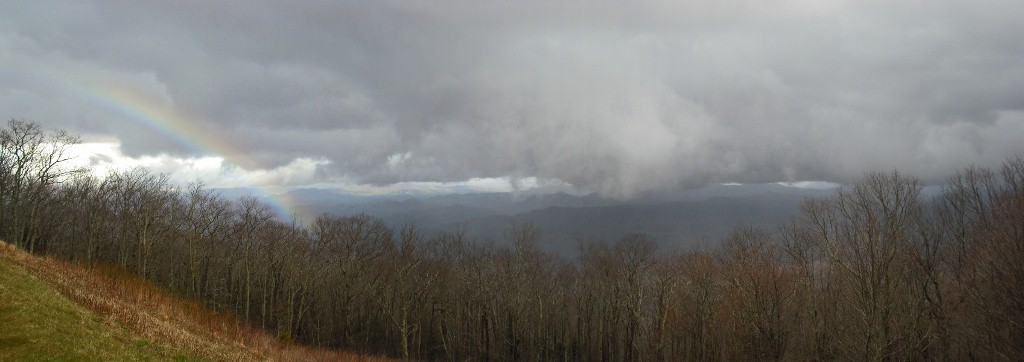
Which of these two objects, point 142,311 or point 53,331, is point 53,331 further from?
point 142,311

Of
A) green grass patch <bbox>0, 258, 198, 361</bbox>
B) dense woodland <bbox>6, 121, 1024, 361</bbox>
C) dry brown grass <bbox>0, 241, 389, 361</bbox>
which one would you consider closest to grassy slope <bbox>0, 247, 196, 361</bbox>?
green grass patch <bbox>0, 258, 198, 361</bbox>

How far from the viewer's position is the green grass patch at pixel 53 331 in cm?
1489

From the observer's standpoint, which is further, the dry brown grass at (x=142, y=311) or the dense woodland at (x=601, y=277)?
the dense woodland at (x=601, y=277)

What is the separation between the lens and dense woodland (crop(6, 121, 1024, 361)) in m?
40.3

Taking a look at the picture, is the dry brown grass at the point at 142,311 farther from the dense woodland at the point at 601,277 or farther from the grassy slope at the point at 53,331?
the dense woodland at the point at 601,277

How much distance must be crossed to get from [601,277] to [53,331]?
2937 inches

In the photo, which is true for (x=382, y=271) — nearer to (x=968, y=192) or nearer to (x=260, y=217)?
(x=260, y=217)

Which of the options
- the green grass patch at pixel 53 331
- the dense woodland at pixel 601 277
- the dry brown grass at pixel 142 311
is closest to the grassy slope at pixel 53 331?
the green grass patch at pixel 53 331

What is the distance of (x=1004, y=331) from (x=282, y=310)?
81734 mm

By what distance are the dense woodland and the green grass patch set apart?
37993 mm

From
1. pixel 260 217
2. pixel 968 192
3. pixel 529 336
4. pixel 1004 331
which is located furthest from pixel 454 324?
pixel 968 192

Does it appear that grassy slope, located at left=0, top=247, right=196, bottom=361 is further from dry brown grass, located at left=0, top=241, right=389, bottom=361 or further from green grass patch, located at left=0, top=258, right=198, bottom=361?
dry brown grass, located at left=0, top=241, right=389, bottom=361

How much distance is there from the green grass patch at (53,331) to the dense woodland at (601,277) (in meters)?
38.0

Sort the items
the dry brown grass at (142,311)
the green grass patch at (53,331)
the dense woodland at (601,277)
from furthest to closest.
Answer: the dense woodland at (601,277), the dry brown grass at (142,311), the green grass patch at (53,331)
